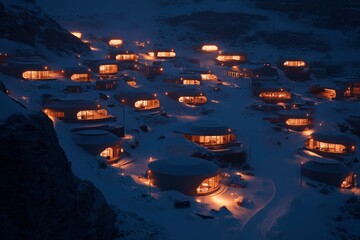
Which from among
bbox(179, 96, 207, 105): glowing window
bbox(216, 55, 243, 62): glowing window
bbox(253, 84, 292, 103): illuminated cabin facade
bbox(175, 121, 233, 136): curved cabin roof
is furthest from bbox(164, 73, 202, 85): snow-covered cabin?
bbox(175, 121, 233, 136): curved cabin roof

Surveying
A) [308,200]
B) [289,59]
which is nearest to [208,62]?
[289,59]

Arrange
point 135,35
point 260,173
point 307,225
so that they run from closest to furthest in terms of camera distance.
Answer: point 307,225, point 260,173, point 135,35

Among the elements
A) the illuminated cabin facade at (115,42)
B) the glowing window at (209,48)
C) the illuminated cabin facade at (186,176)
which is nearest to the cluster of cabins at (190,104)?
the illuminated cabin facade at (186,176)

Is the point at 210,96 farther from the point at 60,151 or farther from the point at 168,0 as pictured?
the point at 168,0

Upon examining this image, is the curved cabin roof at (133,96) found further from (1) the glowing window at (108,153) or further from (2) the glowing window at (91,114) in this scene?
(1) the glowing window at (108,153)

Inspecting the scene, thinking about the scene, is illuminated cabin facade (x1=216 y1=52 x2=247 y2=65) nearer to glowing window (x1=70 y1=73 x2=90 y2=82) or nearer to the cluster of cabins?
the cluster of cabins

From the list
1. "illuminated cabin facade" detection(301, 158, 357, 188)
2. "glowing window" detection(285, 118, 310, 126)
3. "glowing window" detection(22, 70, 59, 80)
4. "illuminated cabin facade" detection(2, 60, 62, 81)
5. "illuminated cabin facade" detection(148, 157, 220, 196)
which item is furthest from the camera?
"glowing window" detection(22, 70, 59, 80)
